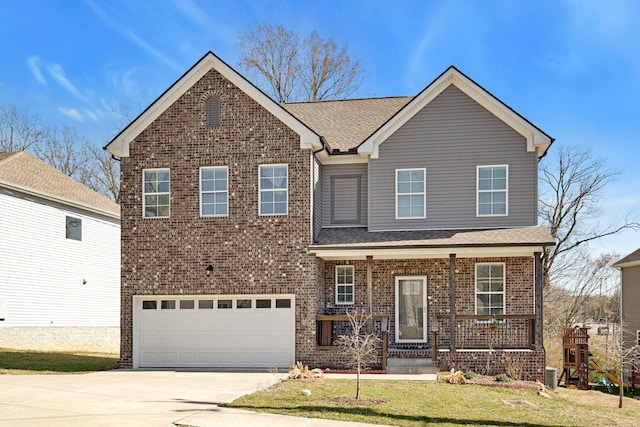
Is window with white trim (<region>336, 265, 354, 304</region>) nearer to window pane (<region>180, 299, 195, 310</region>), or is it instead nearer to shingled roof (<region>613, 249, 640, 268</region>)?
window pane (<region>180, 299, 195, 310</region>)

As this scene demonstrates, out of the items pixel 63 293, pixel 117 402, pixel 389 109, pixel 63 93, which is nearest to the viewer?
pixel 117 402

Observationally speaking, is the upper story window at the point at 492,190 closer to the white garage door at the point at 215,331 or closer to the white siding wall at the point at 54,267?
the white garage door at the point at 215,331

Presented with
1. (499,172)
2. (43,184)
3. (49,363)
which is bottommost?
(49,363)

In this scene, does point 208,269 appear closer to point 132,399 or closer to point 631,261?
point 132,399

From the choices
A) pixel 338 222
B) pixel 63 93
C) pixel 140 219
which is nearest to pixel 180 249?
pixel 140 219

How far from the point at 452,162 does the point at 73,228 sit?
54.8ft

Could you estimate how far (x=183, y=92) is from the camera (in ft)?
62.1

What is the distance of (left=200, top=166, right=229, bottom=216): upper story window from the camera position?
18.6 m

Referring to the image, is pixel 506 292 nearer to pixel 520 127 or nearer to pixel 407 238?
pixel 407 238

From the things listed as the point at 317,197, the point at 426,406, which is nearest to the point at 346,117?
the point at 317,197

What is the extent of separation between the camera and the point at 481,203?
61.3ft

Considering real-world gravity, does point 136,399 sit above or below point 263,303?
below

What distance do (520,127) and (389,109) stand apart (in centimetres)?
540

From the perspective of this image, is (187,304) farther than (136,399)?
Yes
